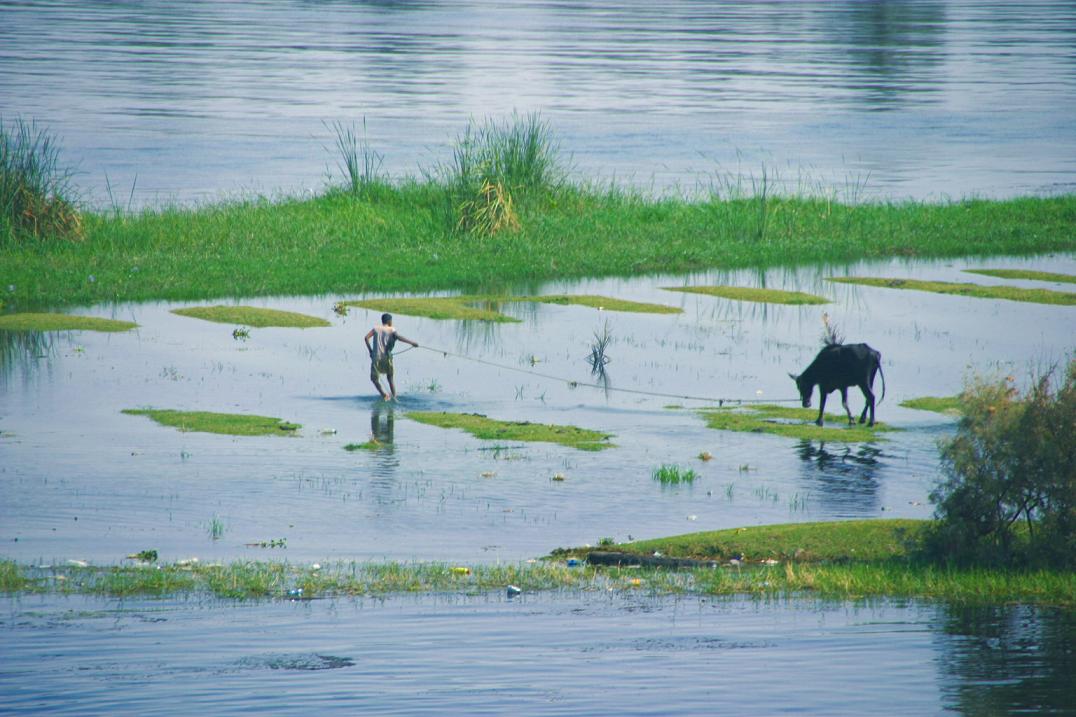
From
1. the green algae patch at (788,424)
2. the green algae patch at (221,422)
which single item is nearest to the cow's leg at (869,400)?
the green algae patch at (788,424)

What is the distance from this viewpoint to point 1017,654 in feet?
44.8

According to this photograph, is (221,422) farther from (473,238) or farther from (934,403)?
(473,238)

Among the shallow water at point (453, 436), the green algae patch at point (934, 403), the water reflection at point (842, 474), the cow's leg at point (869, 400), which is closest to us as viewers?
the shallow water at point (453, 436)

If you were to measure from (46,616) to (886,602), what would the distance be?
26.7 ft

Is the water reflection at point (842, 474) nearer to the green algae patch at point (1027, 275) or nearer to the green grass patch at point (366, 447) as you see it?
the green grass patch at point (366, 447)

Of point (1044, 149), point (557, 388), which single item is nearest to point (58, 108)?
point (1044, 149)

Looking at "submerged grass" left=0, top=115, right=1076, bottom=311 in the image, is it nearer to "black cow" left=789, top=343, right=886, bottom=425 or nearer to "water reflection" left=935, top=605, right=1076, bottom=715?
"black cow" left=789, top=343, right=886, bottom=425

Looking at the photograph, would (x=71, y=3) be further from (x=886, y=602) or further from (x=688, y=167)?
(x=886, y=602)

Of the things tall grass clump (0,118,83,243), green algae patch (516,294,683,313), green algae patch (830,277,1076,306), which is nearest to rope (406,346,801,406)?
green algae patch (516,294,683,313)

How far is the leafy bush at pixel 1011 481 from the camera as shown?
16094 millimetres

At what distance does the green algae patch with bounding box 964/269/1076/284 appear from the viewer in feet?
132

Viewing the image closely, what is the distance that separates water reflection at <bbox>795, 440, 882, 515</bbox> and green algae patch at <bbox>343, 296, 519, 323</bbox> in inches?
481

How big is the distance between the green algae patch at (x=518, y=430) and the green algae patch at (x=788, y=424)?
2.20 metres

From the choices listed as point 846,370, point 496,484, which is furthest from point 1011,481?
point 846,370
